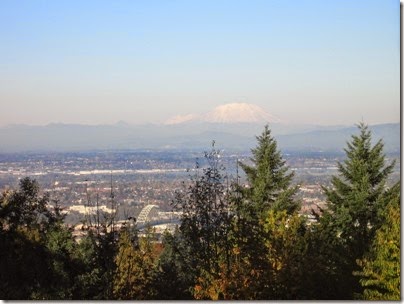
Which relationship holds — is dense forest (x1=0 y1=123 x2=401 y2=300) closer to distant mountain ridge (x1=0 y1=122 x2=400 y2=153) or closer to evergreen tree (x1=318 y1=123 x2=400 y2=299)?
distant mountain ridge (x1=0 y1=122 x2=400 y2=153)

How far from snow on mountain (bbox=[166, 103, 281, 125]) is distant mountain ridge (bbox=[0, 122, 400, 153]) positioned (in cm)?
5

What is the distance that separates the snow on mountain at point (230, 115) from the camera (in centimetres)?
619

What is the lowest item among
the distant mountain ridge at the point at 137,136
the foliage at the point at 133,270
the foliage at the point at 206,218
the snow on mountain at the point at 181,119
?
the foliage at the point at 133,270

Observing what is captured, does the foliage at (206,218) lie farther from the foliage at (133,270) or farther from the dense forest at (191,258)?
the foliage at (133,270)

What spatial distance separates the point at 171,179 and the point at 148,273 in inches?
38.7

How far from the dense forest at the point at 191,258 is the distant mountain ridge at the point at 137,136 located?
327 mm

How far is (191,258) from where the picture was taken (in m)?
6.05

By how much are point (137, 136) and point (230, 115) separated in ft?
3.30

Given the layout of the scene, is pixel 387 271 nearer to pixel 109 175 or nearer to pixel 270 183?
pixel 109 175

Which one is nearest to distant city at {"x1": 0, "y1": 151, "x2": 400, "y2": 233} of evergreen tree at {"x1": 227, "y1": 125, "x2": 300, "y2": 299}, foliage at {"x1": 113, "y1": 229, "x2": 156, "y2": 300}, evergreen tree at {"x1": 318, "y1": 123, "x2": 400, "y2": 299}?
foliage at {"x1": 113, "y1": 229, "x2": 156, "y2": 300}

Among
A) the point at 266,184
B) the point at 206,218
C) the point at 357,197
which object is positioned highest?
the point at 206,218

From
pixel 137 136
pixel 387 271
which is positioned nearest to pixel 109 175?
pixel 137 136

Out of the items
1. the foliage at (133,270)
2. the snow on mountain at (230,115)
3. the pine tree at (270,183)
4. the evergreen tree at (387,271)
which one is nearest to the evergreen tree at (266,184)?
the pine tree at (270,183)

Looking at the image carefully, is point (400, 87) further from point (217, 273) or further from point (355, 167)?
point (355, 167)
